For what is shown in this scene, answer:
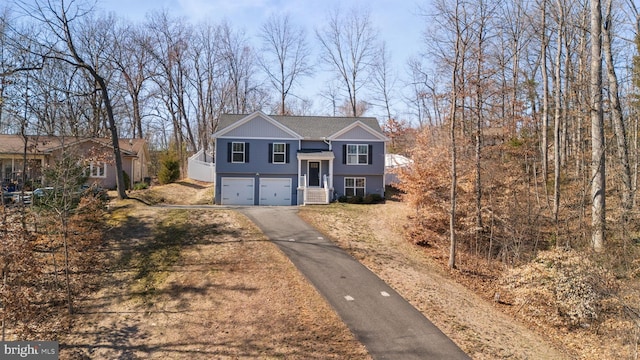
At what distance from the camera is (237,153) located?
79.4 ft

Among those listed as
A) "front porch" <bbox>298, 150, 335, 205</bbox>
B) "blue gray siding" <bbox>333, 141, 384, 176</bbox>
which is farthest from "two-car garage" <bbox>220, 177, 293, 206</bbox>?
"blue gray siding" <bbox>333, 141, 384, 176</bbox>

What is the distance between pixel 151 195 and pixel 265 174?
769cm

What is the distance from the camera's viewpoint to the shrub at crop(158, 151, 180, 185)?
3150 cm

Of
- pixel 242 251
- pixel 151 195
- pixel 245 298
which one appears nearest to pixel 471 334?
pixel 245 298

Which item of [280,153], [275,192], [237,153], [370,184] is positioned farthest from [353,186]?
[237,153]

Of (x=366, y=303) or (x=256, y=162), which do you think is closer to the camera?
(x=366, y=303)

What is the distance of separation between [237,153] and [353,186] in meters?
8.36

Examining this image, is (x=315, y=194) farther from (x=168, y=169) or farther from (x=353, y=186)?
(x=168, y=169)

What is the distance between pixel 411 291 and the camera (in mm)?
10703

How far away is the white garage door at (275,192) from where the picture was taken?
24.7 m

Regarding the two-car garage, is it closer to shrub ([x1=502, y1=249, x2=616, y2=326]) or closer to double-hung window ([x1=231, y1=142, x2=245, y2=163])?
double-hung window ([x1=231, y1=142, x2=245, y2=163])

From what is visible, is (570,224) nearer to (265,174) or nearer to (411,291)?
(411,291)

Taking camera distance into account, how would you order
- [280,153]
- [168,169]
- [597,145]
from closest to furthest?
[597,145], [280,153], [168,169]

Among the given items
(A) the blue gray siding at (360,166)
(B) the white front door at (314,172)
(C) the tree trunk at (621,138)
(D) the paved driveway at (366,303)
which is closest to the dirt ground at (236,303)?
(D) the paved driveway at (366,303)
